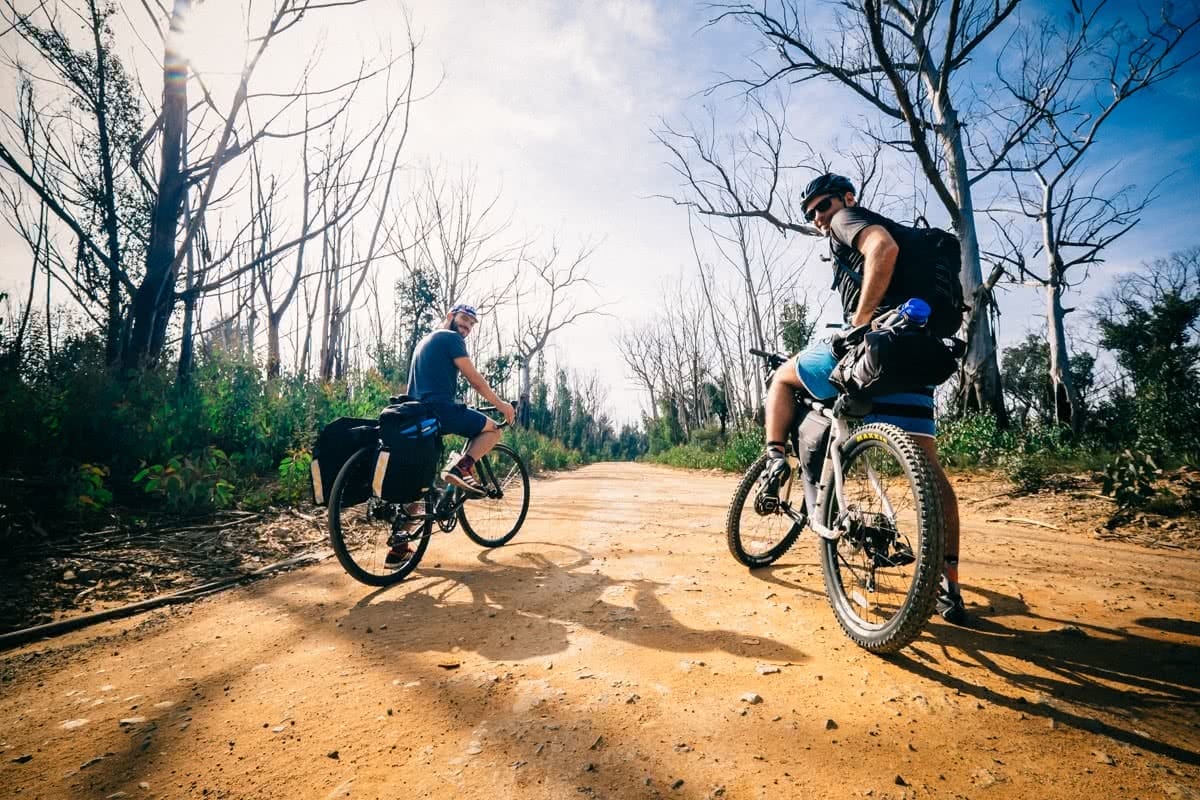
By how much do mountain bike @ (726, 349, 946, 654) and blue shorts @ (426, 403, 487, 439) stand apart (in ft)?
7.75

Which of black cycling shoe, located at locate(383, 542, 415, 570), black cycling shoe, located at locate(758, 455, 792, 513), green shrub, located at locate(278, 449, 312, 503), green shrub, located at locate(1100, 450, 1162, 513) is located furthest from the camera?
Result: green shrub, located at locate(278, 449, 312, 503)

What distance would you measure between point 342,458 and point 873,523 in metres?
3.15

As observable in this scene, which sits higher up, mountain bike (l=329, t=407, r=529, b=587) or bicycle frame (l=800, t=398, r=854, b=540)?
bicycle frame (l=800, t=398, r=854, b=540)

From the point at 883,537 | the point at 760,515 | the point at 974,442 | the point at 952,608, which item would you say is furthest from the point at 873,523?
the point at 974,442

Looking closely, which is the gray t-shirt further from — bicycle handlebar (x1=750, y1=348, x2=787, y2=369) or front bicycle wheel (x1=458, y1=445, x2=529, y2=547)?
front bicycle wheel (x1=458, y1=445, x2=529, y2=547)

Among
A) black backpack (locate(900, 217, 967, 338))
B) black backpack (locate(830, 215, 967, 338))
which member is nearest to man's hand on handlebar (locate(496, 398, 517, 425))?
black backpack (locate(830, 215, 967, 338))

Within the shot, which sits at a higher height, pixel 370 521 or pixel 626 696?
pixel 370 521

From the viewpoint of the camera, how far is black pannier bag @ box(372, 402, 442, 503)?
9.92 feet

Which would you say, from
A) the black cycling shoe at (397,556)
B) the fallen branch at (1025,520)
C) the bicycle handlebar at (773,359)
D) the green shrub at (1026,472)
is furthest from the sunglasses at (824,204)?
the green shrub at (1026,472)

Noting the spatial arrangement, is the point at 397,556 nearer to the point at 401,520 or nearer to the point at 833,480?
the point at 401,520

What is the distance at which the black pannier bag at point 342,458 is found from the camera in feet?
9.89

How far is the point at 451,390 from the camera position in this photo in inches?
142

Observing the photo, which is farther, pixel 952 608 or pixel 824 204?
pixel 824 204

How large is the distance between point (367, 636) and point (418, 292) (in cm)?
1659
